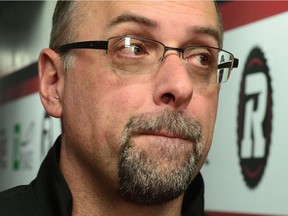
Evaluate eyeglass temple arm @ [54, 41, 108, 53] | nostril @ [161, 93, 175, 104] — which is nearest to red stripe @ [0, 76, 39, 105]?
eyeglass temple arm @ [54, 41, 108, 53]

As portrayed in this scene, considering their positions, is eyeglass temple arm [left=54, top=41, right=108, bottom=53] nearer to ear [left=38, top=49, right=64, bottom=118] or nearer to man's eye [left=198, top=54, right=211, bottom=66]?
ear [left=38, top=49, right=64, bottom=118]

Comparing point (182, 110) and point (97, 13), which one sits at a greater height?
point (97, 13)

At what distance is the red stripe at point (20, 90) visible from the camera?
2.43 metres

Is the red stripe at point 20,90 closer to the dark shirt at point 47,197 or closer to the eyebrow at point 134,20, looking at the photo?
the dark shirt at point 47,197

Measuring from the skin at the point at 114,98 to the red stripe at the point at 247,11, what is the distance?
8.3 inches

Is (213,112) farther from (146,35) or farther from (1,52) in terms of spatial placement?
(1,52)

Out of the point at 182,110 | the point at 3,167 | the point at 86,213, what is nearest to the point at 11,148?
the point at 3,167

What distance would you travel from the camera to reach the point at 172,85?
37.6 inches

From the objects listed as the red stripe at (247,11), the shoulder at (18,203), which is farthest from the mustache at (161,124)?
the red stripe at (247,11)

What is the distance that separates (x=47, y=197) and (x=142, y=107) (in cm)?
29

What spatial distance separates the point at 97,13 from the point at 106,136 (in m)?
0.26

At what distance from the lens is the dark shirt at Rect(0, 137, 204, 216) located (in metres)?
1.06

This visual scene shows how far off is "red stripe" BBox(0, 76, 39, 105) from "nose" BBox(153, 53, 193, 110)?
4.84 ft

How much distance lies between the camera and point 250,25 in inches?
52.7
